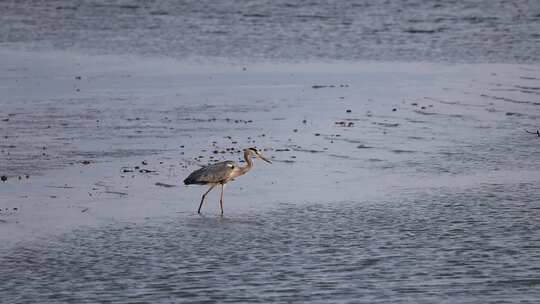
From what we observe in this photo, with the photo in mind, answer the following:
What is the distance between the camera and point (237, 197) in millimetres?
18547

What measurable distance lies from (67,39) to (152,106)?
51.2ft

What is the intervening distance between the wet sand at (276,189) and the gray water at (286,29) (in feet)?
19.0

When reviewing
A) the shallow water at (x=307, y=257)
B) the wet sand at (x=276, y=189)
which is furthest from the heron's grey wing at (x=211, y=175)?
the shallow water at (x=307, y=257)

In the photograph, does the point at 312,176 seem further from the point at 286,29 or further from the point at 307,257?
the point at 286,29

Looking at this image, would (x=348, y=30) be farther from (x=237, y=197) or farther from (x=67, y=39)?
(x=237, y=197)

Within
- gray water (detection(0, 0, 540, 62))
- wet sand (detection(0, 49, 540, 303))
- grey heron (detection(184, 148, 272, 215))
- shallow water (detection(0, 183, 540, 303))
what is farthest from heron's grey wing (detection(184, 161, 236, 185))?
gray water (detection(0, 0, 540, 62))

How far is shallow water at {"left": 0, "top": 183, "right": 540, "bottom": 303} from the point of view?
13.0 m

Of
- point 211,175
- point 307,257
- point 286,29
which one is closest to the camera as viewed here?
point 307,257

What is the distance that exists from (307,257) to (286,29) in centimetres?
3042

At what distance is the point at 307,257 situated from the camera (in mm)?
14516

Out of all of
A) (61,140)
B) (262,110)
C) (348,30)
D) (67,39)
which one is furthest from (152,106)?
(348,30)

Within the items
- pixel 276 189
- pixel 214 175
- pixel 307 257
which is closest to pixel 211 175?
pixel 214 175

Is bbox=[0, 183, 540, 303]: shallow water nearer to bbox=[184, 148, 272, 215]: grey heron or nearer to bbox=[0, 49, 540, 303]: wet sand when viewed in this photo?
bbox=[0, 49, 540, 303]: wet sand

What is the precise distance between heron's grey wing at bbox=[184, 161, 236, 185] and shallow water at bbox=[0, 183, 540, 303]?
924mm
